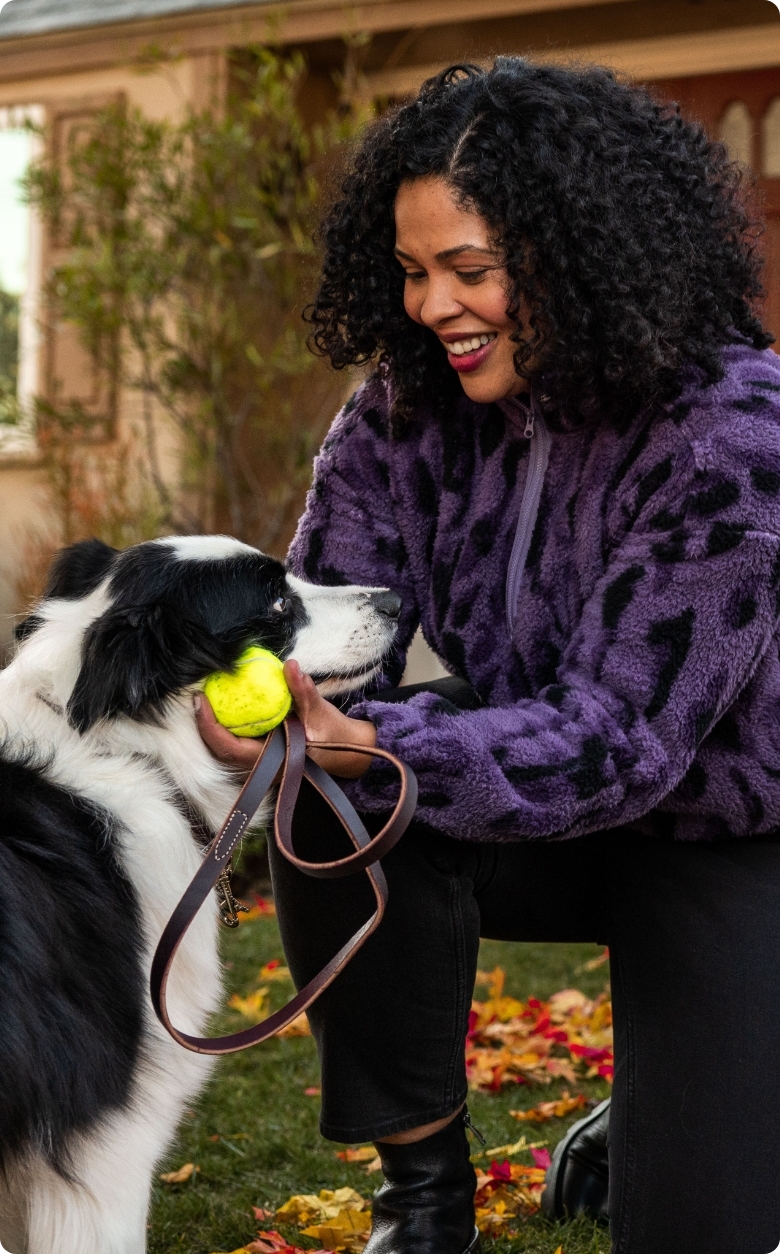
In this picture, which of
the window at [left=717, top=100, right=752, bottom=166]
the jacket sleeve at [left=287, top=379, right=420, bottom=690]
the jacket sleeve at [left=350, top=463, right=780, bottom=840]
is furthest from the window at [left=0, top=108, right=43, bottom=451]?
the jacket sleeve at [left=350, top=463, right=780, bottom=840]

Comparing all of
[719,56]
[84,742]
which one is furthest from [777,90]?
[84,742]

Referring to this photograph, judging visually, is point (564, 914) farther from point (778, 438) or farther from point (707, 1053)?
point (778, 438)

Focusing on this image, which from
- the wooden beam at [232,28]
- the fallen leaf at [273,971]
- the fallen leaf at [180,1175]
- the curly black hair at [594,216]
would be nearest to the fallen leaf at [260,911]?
the fallen leaf at [273,971]

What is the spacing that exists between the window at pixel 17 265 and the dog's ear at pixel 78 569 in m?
4.27

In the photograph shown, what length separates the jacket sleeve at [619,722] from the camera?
193 centimetres

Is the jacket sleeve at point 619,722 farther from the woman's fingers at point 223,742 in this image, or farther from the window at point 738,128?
the window at point 738,128

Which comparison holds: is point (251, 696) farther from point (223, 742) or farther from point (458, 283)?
point (458, 283)

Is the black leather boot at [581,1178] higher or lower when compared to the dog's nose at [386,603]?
lower

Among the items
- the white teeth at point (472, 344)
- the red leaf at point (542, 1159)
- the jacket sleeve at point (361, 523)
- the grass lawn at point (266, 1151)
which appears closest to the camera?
the white teeth at point (472, 344)

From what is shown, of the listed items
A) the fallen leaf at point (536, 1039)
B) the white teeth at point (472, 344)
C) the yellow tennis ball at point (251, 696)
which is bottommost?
the fallen leaf at point (536, 1039)

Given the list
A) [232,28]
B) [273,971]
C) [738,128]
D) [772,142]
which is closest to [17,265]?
[232,28]

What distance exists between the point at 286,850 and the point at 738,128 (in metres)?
4.86

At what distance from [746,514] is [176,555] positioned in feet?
3.06

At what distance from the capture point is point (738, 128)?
18.5 feet
